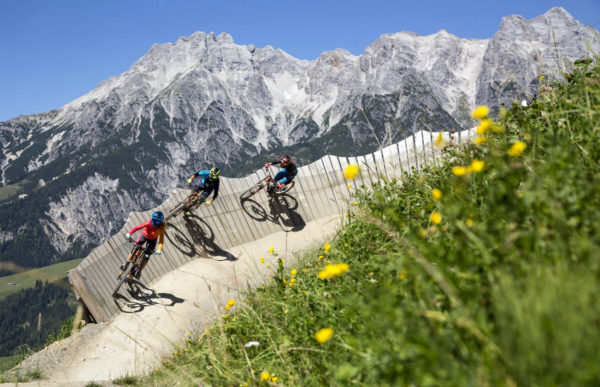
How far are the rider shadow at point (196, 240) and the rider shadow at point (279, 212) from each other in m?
2.03

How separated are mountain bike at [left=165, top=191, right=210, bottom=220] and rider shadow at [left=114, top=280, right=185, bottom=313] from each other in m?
2.92

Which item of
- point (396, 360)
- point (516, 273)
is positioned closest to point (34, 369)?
point (396, 360)

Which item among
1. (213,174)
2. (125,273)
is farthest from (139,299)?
(213,174)

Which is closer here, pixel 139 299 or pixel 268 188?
pixel 139 299

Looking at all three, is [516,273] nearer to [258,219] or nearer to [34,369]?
[34,369]

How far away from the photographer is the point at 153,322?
438 inches

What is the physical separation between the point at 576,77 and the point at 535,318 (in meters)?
4.85

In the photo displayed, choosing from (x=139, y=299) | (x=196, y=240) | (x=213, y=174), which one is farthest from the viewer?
(x=196, y=240)

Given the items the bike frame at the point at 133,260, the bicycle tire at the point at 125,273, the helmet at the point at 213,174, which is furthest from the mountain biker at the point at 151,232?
the helmet at the point at 213,174

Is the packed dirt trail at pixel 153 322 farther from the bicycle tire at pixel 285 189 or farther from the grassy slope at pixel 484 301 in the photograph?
the grassy slope at pixel 484 301

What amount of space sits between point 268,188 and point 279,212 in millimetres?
1409

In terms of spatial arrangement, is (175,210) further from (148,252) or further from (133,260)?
(133,260)

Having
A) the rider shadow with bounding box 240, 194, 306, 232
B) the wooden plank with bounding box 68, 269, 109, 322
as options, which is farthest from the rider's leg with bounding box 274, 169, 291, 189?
the wooden plank with bounding box 68, 269, 109, 322

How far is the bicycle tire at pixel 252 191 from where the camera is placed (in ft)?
52.0
